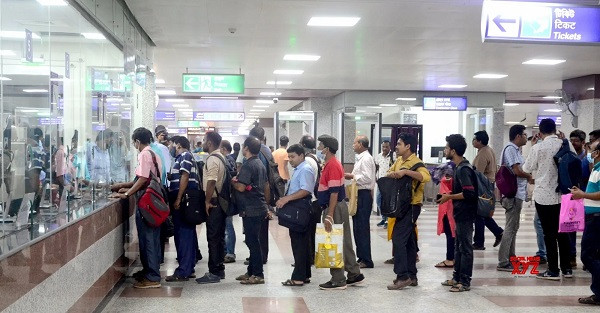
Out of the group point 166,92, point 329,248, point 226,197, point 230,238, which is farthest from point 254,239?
point 166,92

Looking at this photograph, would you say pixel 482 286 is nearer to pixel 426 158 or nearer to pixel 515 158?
pixel 515 158

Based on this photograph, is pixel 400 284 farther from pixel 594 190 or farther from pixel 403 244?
pixel 594 190

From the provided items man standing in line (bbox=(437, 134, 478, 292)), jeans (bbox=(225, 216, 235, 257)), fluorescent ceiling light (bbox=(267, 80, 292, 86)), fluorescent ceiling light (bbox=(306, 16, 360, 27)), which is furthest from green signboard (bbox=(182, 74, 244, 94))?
man standing in line (bbox=(437, 134, 478, 292))

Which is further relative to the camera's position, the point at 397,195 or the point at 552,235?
the point at 552,235

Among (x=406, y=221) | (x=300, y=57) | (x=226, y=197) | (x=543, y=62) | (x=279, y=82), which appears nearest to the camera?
(x=406, y=221)

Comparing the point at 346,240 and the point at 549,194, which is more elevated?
the point at 549,194

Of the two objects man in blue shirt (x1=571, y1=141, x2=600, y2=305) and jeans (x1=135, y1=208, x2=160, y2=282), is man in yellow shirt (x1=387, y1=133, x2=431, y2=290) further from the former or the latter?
jeans (x1=135, y1=208, x2=160, y2=282)

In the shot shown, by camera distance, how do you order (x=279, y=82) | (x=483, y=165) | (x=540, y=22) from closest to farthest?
(x=540, y=22), (x=483, y=165), (x=279, y=82)

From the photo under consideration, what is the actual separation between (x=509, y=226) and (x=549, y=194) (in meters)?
0.96

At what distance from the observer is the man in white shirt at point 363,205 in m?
8.89

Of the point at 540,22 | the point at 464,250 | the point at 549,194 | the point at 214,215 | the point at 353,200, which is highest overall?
the point at 540,22

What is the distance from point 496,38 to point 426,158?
53.7 feet

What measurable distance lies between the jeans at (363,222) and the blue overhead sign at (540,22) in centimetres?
283

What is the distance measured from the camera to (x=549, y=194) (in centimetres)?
813
